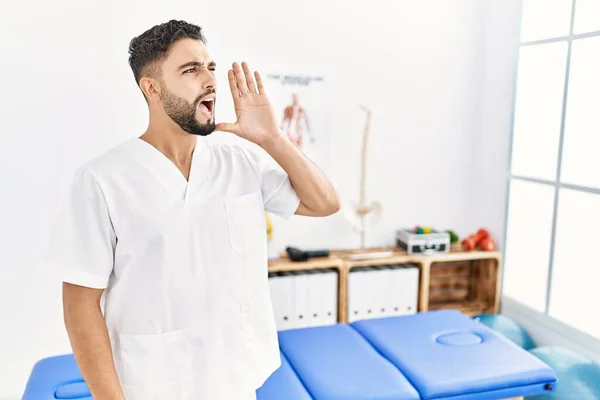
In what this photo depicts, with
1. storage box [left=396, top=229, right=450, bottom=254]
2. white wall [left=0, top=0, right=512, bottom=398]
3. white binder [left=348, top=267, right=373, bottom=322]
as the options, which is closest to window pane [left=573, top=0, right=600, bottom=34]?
white wall [left=0, top=0, right=512, bottom=398]

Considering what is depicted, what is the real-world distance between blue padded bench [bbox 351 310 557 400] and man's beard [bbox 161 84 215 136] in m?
1.09

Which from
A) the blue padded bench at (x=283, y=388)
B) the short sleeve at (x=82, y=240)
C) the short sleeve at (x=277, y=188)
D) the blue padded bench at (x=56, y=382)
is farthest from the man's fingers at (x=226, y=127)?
the blue padded bench at (x=56, y=382)

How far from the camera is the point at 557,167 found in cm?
272

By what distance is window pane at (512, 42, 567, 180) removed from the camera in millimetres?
2730

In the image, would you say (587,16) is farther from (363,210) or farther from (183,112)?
(183,112)

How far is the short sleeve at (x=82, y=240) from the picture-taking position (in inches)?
44.0

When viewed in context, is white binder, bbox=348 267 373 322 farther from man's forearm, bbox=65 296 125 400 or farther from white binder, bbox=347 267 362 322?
man's forearm, bbox=65 296 125 400

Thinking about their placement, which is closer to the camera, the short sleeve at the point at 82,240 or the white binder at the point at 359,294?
the short sleeve at the point at 82,240

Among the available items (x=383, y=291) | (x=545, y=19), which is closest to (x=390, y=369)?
(x=383, y=291)

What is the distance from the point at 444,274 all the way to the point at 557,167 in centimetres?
93

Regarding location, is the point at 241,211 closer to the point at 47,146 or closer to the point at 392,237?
the point at 47,146

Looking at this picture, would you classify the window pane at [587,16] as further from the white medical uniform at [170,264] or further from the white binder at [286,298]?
the white medical uniform at [170,264]

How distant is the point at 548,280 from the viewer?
281 cm

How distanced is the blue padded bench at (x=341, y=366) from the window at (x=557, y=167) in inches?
49.7
